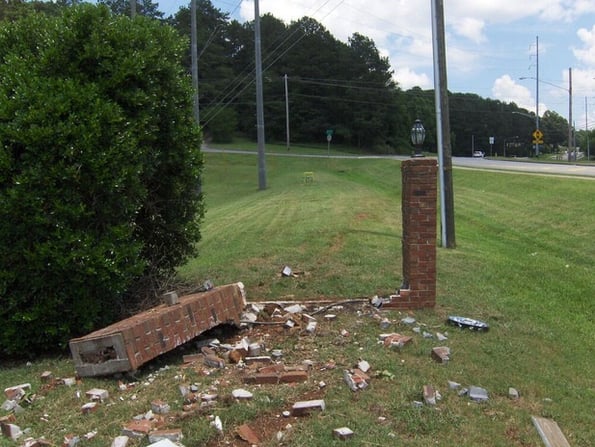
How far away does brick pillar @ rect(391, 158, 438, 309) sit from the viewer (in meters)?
6.57

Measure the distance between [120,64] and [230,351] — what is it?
2961 millimetres

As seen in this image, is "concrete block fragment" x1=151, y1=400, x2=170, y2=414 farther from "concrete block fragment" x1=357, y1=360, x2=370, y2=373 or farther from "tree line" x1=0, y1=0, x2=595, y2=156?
"tree line" x1=0, y1=0, x2=595, y2=156

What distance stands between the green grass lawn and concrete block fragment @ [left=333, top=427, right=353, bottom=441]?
5cm

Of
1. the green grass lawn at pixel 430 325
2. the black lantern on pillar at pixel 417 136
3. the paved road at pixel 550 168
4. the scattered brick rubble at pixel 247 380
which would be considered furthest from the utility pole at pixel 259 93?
the scattered brick rubble at pixel 247 380

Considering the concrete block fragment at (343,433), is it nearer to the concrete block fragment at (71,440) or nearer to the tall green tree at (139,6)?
the concrete block fragment at (71,440)

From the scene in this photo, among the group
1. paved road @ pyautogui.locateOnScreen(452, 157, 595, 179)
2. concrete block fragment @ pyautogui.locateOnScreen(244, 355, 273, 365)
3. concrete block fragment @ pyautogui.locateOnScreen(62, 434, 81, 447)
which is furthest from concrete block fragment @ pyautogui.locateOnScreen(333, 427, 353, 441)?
paved road @ pyautogui.locateOnScreen(452, 157, 595, 179)

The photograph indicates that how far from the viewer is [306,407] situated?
3986mm

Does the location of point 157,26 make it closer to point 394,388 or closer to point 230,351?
point 230,351

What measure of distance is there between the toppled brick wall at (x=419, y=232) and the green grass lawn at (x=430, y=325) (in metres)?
0.23

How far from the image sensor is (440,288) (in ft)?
25.9

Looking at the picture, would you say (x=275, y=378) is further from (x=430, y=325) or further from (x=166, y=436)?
(x=430, y=325)

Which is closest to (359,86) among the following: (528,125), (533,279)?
(528,125)

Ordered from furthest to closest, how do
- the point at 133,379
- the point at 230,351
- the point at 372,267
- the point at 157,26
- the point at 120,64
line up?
the point at 372,267
the point at 157,26
the point at 120,64
the point at 230,351
the point at 133,379

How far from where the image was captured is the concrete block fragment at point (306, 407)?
3.97 m
